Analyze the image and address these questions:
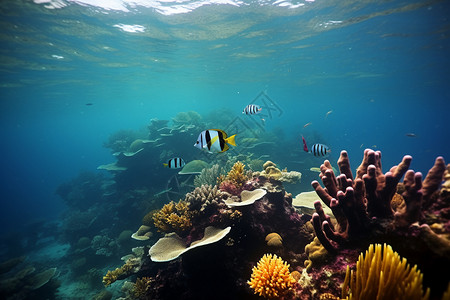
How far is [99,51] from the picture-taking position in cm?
1819

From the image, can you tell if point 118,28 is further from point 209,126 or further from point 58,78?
point 58,78

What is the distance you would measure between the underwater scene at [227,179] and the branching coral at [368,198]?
0.06 ft

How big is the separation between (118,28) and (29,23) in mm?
5102

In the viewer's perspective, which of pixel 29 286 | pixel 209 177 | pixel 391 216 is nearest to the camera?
pixel 391 216

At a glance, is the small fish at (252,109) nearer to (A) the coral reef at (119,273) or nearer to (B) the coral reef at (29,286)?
(A) the coral reef at (119,273)

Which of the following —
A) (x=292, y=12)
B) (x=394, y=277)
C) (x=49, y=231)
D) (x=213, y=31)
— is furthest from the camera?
(x=49, y=231)

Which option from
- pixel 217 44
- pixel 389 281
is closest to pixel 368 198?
pixel 389 281

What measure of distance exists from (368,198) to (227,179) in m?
3.55

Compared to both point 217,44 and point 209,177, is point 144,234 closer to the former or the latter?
point 209,177

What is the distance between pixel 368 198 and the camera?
2.82 meters

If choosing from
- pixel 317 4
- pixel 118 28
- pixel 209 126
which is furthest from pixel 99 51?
pixel 317 4

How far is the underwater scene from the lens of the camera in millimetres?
2740

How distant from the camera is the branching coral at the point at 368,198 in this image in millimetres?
2453

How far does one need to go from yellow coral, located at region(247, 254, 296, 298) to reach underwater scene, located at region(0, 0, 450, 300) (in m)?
0.03
